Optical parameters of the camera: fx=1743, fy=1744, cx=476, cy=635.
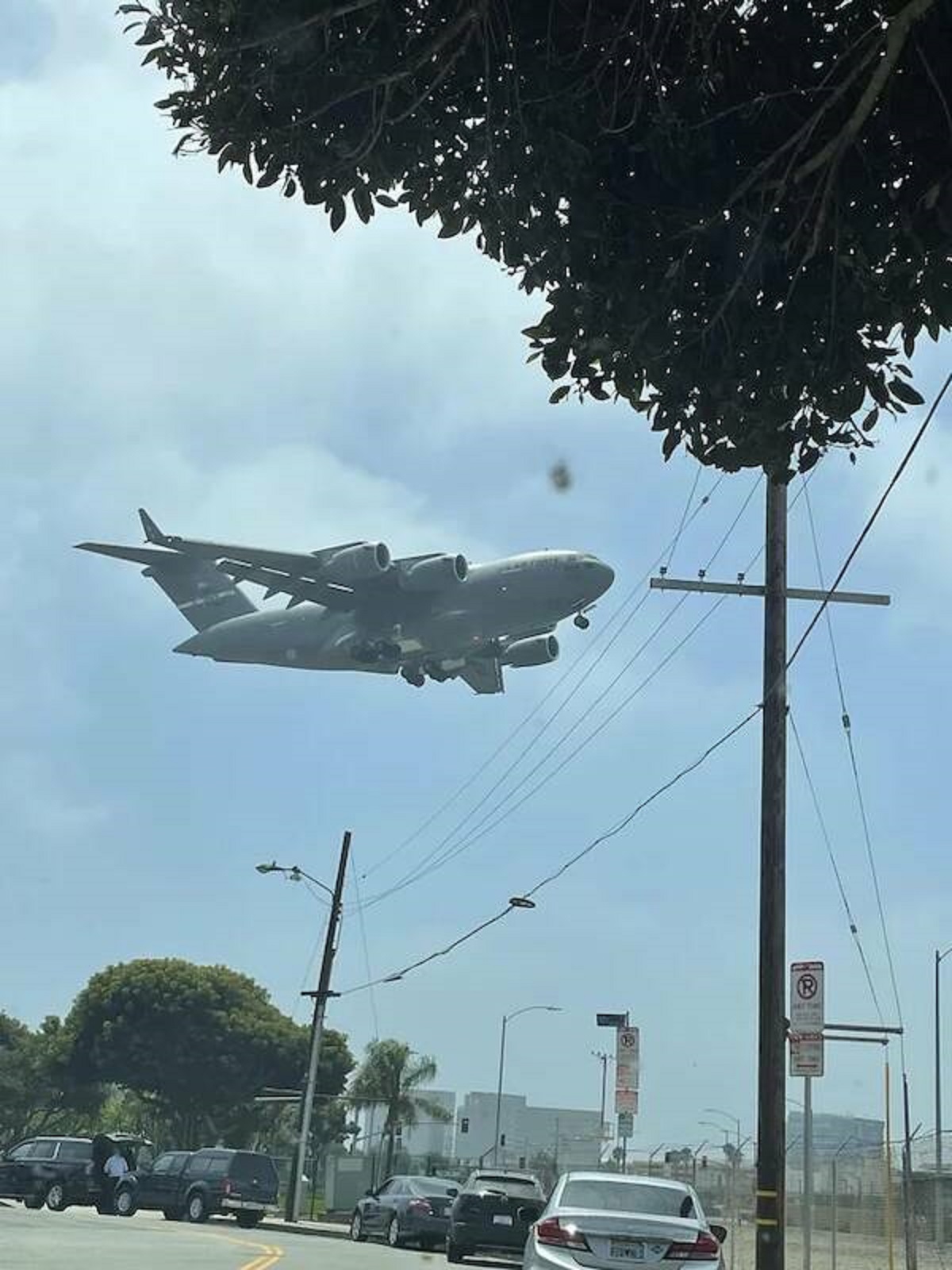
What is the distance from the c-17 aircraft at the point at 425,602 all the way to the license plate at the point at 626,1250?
31.0 meters

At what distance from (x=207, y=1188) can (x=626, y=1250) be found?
25.3m

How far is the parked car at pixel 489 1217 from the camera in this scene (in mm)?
23875

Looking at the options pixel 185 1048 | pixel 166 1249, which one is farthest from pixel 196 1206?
pixel 185 1048

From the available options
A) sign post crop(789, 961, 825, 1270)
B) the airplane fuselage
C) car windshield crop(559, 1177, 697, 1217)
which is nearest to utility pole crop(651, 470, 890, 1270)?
sign post crop(789, 961, 825, 1270)

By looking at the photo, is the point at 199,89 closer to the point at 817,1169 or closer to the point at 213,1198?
the point at 817,1169

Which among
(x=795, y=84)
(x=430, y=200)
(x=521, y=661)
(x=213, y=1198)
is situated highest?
(x=521, y=661)

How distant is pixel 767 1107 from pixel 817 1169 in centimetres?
1397

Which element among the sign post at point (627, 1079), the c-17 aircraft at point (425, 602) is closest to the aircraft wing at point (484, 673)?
the c-17 aircraft at point (425, 602)

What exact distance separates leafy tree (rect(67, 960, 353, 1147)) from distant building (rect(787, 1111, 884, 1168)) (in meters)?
23.8

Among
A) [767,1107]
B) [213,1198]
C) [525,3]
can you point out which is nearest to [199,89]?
[525,3]

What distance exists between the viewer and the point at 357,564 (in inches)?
1763

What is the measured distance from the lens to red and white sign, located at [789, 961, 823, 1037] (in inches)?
656

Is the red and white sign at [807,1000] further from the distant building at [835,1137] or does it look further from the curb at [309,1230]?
the curb at [309,1230]

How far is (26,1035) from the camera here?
90812 millimetres
